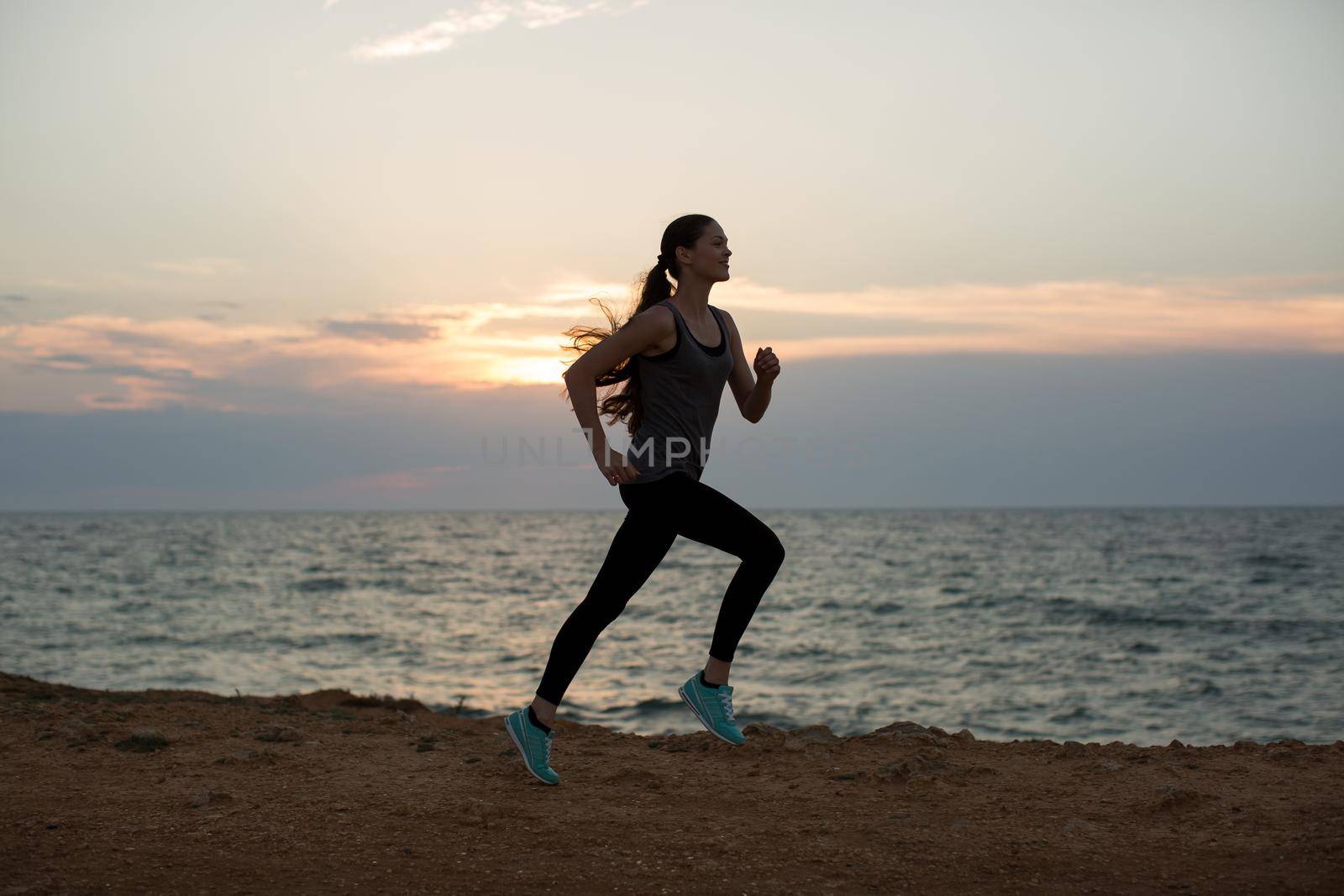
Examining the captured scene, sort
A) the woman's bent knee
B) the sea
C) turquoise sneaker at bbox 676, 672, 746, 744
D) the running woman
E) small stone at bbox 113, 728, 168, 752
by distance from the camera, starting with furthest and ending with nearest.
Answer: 1. the sea
2. small stone at bbox 113, 728, 168, 752
3. turquoise sneaker at bbox 676, 672, 746, 744
4. the woman's bent knee
5. the running woman

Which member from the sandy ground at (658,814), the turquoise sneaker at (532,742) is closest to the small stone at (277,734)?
the sandy ground at (658,814)

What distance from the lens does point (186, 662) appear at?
1580cm

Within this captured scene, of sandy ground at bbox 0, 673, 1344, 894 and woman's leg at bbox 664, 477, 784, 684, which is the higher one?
woman's leg at bbox 664, 477, 784, 684

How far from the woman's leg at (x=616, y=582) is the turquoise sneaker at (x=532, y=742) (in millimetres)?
205

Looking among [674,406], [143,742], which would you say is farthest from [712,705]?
[143,742]

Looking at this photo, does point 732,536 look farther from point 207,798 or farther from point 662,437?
point 207,798

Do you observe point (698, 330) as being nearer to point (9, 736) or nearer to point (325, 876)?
point (325, 876)

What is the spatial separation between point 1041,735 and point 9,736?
10.4 meters

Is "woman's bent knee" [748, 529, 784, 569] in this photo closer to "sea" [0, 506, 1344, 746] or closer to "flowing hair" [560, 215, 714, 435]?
"flowing hair" [560, 215, 714, 435]

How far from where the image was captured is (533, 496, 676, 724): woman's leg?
400 cm

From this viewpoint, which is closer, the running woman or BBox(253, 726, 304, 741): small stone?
the running woman

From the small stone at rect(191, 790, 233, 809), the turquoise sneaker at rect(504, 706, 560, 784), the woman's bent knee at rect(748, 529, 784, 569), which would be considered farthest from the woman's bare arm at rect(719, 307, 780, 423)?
the small stone at rect(191, 790, 233, 809)

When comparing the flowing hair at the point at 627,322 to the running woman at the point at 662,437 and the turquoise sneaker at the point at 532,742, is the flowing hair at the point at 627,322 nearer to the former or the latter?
the running woman at the point at 662,437

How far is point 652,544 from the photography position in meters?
4.02
